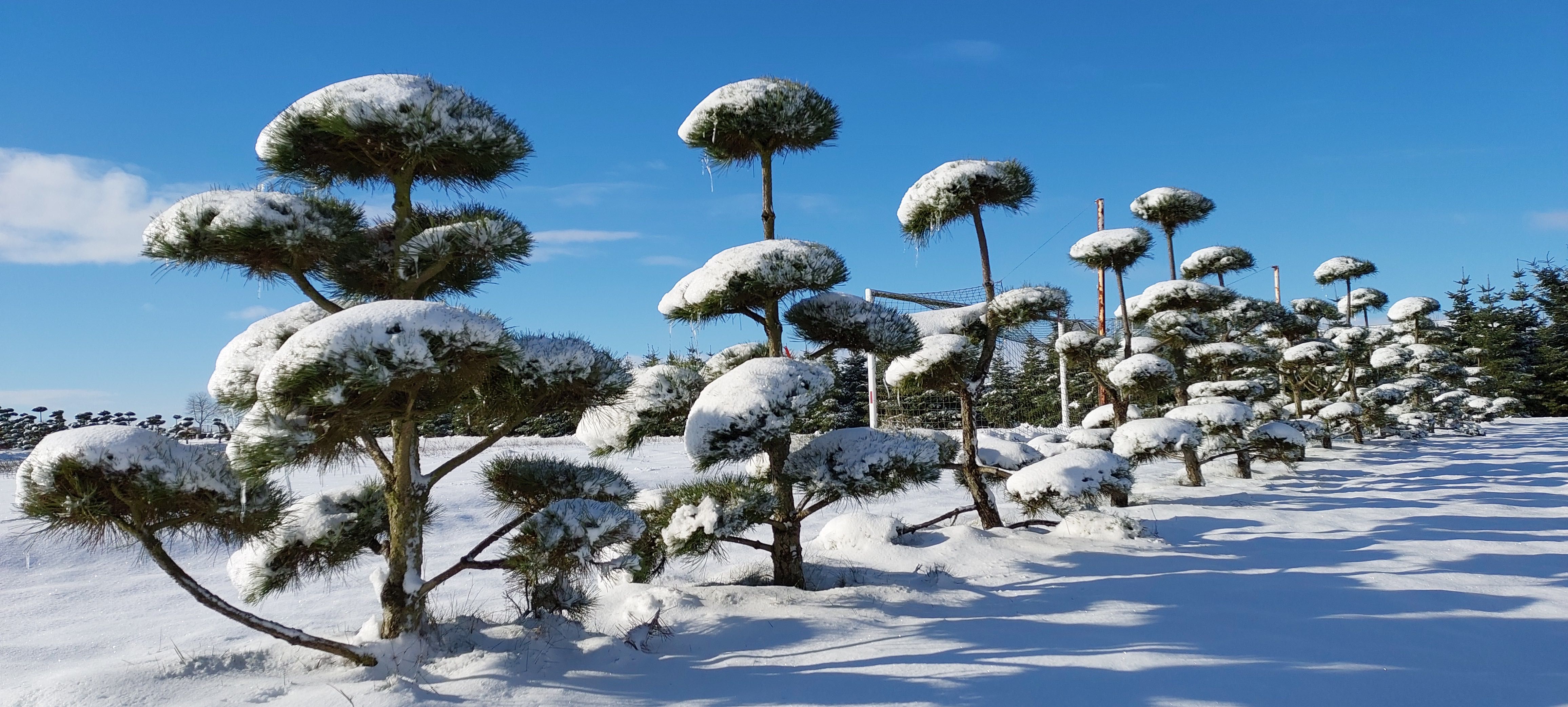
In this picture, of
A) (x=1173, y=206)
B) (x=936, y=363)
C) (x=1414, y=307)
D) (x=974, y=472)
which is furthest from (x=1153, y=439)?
(x=1414, y=307)

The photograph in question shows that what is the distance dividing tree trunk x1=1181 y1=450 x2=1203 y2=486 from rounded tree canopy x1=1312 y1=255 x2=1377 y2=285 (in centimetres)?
949

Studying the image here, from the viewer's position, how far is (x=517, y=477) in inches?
161

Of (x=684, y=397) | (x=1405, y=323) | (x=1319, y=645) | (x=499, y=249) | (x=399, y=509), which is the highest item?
(x=1405, y=323)

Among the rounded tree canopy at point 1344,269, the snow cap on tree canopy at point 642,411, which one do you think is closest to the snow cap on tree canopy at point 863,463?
the snow cap on tree canopy at point 642,411

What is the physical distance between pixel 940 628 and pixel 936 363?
2.69 meters

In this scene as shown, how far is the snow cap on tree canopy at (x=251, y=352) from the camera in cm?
321

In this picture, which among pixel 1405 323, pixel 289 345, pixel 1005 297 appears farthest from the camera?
pixel 1405 323

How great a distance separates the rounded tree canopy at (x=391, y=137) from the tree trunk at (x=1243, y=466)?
9.63m

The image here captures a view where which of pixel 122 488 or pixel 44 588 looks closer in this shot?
pixel 122 488

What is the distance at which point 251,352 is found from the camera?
339 cm

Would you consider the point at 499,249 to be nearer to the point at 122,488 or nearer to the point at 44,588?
the point at 122,488

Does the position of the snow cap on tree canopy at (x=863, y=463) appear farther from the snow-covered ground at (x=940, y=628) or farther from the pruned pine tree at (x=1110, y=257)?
the pruned pine tree at (x=1110, y=257)

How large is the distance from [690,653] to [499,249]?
1.98 meters

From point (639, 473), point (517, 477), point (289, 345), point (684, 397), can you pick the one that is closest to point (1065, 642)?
point (684, 397)
